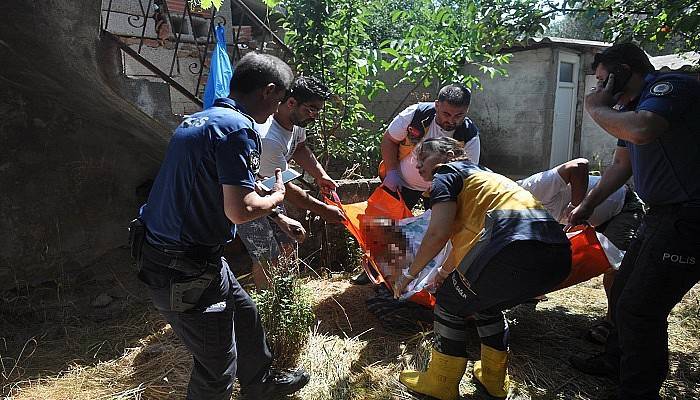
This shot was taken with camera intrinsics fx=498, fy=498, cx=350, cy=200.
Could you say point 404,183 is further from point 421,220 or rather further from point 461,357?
point 461,357

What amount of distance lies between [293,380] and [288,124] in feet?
5.45

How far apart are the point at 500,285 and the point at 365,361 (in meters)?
1.16

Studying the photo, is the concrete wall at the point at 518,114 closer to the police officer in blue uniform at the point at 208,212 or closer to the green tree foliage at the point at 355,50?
the green tree foliage at the point at 355,50

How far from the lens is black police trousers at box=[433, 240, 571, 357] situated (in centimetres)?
240

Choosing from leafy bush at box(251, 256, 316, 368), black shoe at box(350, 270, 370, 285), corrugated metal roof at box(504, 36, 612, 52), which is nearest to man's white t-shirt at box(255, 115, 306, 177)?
leafy bush at box(251, 256, 316, 368)

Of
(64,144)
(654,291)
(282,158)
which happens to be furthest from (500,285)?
(64,144)

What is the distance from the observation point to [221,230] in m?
2.11

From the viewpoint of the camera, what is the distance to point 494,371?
2.70m

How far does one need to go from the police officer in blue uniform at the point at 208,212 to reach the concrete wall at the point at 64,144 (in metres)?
1.94

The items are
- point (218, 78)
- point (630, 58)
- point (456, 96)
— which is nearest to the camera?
point (630, 58)

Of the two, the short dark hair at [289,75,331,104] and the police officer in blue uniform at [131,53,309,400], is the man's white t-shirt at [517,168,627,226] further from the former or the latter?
the police officer in blue uniform at [131,53,309,400]

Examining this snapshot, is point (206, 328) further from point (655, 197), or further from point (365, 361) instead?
point (655, 197)

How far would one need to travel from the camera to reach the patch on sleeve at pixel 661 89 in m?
2.24

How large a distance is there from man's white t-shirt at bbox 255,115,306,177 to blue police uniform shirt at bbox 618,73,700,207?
6.76 feet
